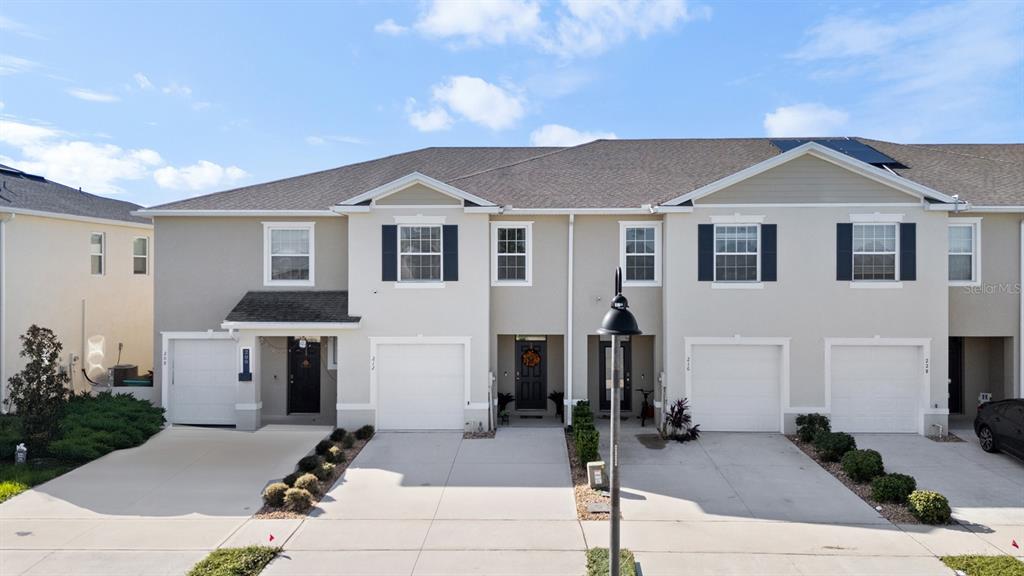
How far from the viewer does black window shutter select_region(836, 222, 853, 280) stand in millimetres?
14266

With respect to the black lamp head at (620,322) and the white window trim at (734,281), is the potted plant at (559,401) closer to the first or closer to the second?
the white window trim at (734,281)

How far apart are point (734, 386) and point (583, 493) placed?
19.4 feet

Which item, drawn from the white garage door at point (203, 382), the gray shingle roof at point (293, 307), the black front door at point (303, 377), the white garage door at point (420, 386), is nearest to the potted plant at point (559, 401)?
the white garage door at point (420, 386)

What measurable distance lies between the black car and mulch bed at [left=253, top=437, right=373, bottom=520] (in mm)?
13438

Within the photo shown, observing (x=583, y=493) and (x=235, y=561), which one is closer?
(x=235, y=561)

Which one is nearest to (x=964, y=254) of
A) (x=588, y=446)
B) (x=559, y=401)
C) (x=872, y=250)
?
(x=872, y=250)

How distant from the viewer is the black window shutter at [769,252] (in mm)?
14305

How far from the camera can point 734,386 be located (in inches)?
574

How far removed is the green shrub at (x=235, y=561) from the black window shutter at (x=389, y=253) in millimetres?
7318

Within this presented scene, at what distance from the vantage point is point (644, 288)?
49.2ft

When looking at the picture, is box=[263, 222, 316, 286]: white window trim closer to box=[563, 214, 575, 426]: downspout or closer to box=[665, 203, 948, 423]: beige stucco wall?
box=[563, 214, 575, 426]: downspout

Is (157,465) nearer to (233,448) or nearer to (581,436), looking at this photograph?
(233,448)

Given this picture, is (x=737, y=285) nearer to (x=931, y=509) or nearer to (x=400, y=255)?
(x=931, y=509)

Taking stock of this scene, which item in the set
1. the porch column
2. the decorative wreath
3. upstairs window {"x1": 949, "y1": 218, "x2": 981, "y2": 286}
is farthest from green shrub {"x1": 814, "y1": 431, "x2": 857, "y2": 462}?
the porch column
